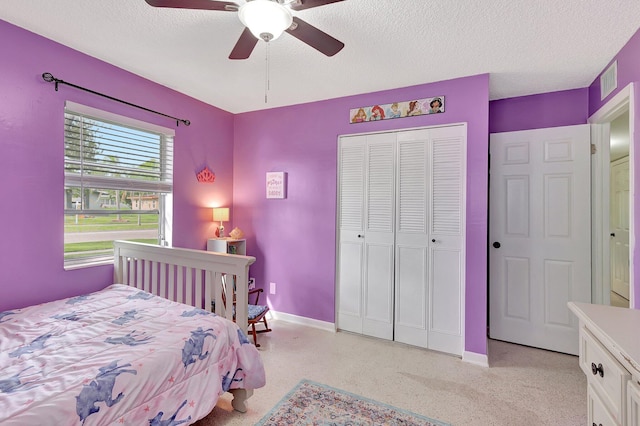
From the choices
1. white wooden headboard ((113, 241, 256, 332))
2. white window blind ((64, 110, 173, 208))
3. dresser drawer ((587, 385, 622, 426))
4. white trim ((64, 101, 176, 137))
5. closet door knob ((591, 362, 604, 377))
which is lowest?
dresser drawer ((587, 385, 622, 426))

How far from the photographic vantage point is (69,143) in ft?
7.76

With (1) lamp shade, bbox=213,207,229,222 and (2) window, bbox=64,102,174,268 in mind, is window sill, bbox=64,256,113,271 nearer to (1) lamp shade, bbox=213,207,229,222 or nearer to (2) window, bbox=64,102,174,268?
(2) window, bbox=64,102,174,268

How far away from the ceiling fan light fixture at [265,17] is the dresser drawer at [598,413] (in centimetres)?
201

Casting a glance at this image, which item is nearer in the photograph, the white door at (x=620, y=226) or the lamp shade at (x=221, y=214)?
the lamp shade at (x=221, y=214)

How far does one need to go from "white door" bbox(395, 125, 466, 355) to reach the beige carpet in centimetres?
23

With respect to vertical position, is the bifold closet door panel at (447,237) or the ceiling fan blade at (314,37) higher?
the ceiling fan blade at (314,37)

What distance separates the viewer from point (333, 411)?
191 centimetres

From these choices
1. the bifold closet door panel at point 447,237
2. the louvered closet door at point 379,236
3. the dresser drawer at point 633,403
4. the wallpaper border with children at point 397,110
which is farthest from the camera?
the louvered closet door at point 379,236

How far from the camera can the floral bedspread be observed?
3.82 ft

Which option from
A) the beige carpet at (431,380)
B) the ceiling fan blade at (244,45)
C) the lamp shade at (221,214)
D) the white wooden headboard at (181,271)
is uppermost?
the ceiling fan blade at (244,45)

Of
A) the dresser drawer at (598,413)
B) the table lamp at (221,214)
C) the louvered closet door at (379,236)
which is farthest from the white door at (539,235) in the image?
the table lamp at (221,214)

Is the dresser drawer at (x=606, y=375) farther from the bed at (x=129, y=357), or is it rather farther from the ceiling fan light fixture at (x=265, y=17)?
the ceiling fan light fixture at (x=265, y=17)

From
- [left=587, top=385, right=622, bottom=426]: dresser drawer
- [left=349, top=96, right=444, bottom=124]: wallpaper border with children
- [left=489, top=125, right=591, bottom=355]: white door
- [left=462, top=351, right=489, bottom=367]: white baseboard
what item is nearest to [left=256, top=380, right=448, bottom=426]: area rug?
[left=587, top=385, right=622, bottom=426]: dresser drawer

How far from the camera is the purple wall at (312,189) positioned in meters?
2.60
